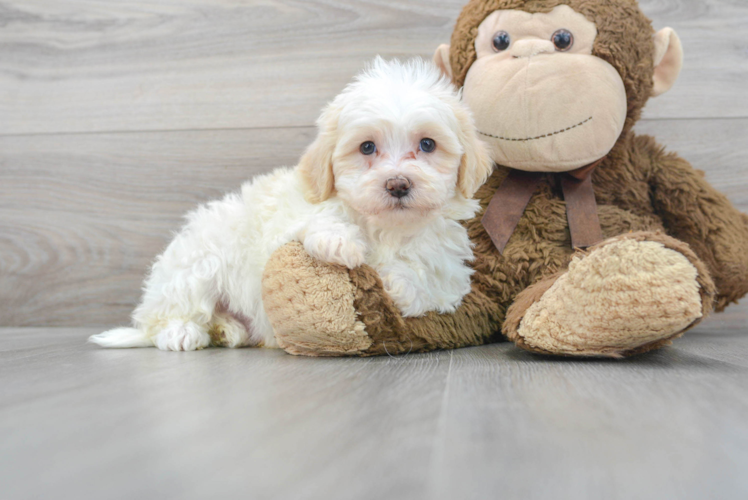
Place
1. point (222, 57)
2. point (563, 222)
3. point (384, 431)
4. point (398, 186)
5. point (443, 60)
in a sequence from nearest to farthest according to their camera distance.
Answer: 1. point (384, 431)
2. point (398, 186)
3. point (563, 222)
4. point (443, 60)
5. point (222, 57)

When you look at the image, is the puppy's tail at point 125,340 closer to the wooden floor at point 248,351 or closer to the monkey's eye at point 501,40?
the wooden floor at point 248,351

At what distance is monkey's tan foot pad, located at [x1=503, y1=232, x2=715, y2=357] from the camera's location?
817 millimetres

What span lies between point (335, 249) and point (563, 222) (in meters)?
0.51

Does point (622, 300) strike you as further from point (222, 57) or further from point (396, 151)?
point (222, 57)

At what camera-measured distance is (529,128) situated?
1.10 meters

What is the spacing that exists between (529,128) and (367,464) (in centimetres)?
81

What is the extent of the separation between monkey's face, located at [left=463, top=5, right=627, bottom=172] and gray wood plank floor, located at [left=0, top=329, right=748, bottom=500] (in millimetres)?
432

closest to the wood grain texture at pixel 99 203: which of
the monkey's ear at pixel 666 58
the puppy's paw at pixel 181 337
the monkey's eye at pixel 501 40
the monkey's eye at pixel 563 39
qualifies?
the puppy's paw at pixel 181 337

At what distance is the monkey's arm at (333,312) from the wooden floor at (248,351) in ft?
0.16

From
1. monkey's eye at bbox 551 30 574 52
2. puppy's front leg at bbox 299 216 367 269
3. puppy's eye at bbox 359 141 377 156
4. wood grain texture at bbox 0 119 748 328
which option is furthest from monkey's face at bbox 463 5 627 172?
wood grain texture at bbox 0 119 748 328

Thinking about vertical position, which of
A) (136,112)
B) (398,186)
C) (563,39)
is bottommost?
(398,186)

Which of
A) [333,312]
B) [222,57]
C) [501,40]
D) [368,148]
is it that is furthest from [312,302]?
[222,57]

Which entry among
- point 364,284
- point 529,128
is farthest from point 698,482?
point 529,128

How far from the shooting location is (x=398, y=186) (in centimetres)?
96
